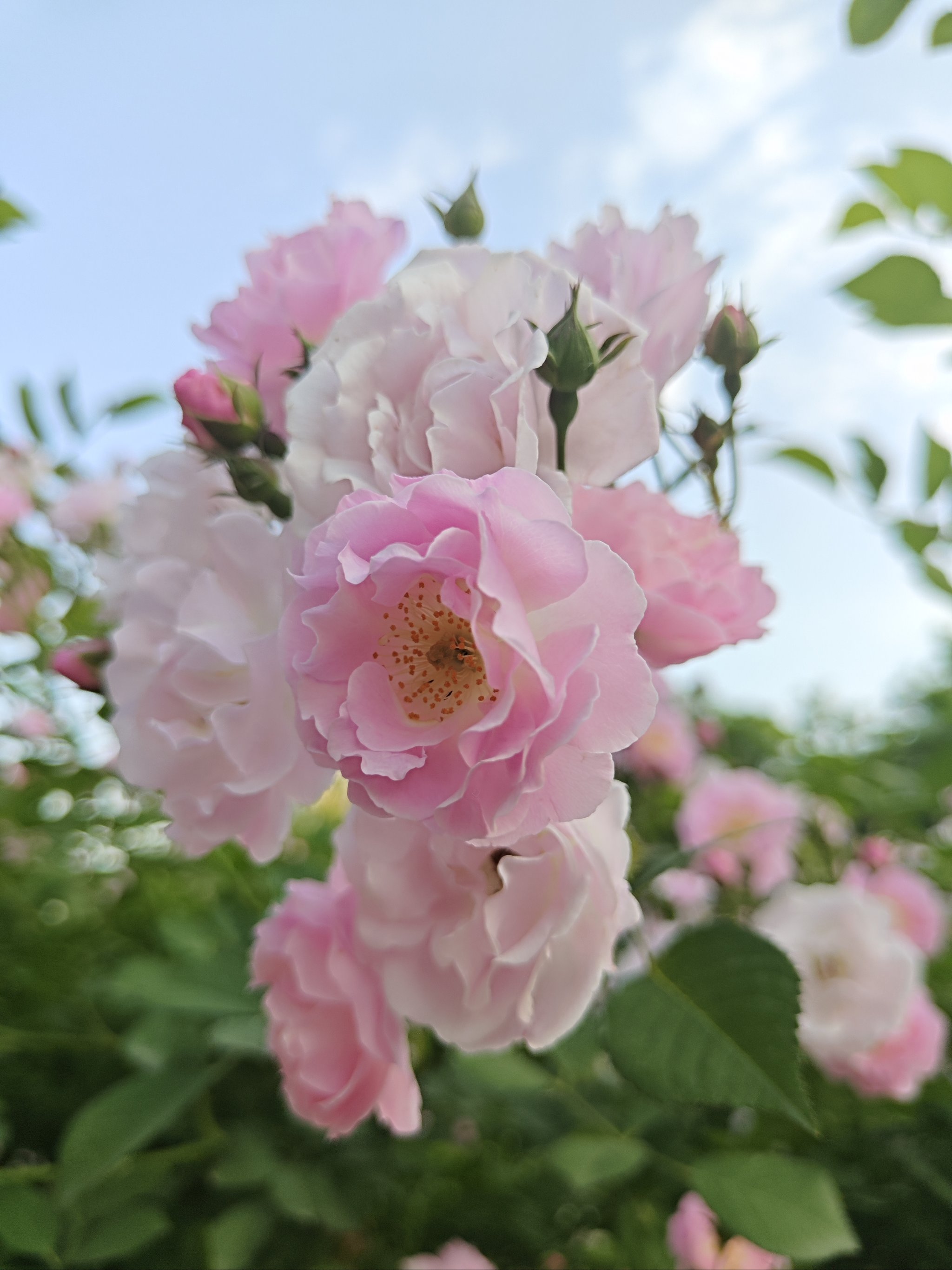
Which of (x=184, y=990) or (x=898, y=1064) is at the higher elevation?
(x=184, y=990)

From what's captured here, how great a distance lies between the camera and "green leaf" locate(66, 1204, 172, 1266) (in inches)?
24.4

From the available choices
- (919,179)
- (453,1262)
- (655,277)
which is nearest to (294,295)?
(655,277)

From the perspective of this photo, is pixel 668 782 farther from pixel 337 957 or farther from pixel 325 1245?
pixel 337 957

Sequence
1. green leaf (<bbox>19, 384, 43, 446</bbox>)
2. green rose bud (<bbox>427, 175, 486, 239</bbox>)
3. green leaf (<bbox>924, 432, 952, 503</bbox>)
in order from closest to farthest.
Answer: green rose bud (<bbox>427, 175, 486, 239</bbox>), green leaf (<bbox>924, 432, 952, 503</bbox>), green leaf (<bbox>19, 384, 43, 446</bbox>)

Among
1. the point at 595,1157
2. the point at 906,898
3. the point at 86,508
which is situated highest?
the point at 86,508

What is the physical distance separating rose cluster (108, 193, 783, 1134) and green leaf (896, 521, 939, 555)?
51 centimetres

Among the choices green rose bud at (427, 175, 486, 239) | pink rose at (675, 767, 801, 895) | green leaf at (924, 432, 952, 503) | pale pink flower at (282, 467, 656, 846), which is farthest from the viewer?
pink rose at (675, 767, 801, 895)

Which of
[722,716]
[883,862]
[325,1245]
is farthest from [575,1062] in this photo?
[722,716]

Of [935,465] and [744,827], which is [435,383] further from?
[744,827]

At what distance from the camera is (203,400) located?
0.46 metres

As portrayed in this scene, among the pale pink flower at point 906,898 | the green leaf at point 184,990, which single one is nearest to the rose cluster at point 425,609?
the green leaf at point 184,990

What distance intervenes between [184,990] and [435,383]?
1.84ft

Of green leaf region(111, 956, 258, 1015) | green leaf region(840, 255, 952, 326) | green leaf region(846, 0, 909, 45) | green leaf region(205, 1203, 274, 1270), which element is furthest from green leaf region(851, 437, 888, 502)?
green leaf region(205, 1203, 274, 1270)

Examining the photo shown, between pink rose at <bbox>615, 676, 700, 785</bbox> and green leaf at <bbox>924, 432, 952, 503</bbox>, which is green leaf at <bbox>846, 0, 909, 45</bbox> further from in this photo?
pink rose at <bbox>615, 676, 700, 785</bbox>
